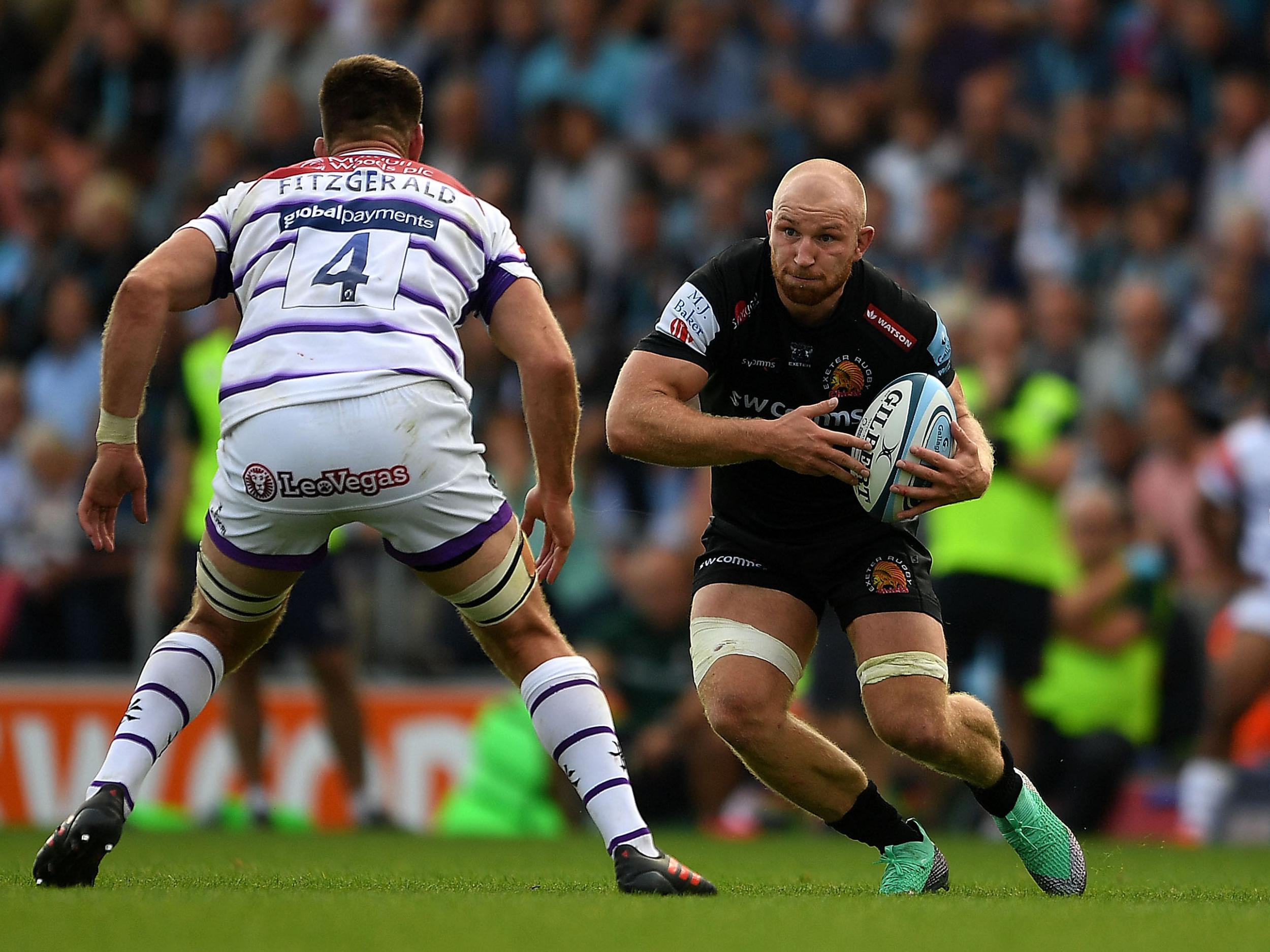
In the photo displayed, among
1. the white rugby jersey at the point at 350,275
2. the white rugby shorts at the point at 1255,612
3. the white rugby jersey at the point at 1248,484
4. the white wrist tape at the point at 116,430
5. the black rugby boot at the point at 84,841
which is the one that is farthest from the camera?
the white rugby jersey at the point at 1248,484

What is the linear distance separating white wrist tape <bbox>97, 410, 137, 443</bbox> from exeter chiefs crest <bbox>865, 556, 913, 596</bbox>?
7.28 feet

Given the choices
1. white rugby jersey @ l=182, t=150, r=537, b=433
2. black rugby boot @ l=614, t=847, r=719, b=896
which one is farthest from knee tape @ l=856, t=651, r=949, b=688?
white rugby jersey @ l=182, t=150, r=537, b=433

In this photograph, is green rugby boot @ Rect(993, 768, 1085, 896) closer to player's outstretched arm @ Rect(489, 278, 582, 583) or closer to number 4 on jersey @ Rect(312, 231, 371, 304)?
player's outstretched arm @ Rect(489, 278, 582, 583)

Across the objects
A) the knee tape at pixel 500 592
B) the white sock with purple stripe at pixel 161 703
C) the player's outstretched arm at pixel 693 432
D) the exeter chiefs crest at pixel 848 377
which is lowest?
the white sock with purple stripe at pixel 161 703

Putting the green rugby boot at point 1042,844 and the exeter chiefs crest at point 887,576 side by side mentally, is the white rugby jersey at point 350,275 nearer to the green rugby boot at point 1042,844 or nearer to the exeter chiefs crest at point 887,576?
the exeter chiefs crest at point 887,576

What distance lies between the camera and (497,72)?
49.4 ft

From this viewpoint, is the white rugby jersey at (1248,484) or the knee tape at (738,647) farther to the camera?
the white rugby jersey at (1248,484)

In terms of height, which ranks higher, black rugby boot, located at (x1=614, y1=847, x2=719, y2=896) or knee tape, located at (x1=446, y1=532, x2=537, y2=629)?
knee tape, located at (x1=446, y1=532, x2=537, y2=629)

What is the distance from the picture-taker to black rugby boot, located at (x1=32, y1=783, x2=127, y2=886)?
5.06m

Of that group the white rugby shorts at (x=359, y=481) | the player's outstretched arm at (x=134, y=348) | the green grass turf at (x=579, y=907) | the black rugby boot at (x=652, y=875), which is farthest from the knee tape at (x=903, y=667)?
the player's outstretched arm at (x=134, y=348)

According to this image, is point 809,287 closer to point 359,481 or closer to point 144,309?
point 359,481

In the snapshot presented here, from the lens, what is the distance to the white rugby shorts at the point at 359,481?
201 inches

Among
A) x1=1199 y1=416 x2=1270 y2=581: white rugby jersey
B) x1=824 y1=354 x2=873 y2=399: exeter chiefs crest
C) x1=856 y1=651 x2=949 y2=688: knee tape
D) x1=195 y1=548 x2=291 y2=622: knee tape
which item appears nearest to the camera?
x1=195 y1=548 x2=291 y2=622: knee tape

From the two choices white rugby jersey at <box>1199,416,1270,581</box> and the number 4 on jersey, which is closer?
the number 4 on jersey
